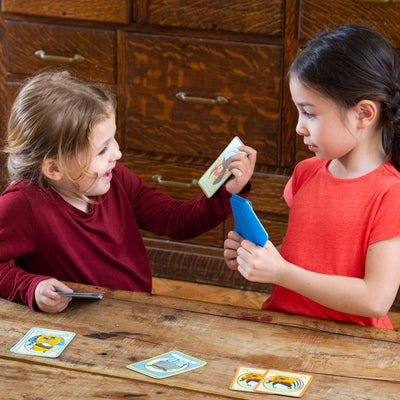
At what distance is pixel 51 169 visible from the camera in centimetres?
144

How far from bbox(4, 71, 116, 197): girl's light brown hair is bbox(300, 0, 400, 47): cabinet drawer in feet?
3.49

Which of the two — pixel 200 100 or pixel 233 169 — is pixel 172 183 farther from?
pixel 233 169

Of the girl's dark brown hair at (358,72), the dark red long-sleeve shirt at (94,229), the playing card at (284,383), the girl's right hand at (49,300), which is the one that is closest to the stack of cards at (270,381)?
the playing card at (284,383)

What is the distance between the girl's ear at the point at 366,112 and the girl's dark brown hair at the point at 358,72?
0.4 inches

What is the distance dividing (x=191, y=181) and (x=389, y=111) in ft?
4.32

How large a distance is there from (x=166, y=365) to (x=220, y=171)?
0.60 m

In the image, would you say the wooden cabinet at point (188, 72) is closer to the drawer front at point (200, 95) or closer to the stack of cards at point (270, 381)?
the drawer front at point (200, 95)

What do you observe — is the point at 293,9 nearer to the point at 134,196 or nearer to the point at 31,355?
the point at 134,196

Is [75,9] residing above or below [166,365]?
above

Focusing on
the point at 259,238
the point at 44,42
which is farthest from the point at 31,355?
the point at 44,42

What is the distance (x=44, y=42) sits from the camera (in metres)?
2.64

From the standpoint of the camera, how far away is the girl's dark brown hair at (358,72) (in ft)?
4.26

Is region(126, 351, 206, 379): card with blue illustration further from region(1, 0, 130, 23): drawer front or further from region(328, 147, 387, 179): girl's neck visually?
region(1, 0, 130, 23): drawer front

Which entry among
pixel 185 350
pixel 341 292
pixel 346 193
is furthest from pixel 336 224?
pixel 185 350
